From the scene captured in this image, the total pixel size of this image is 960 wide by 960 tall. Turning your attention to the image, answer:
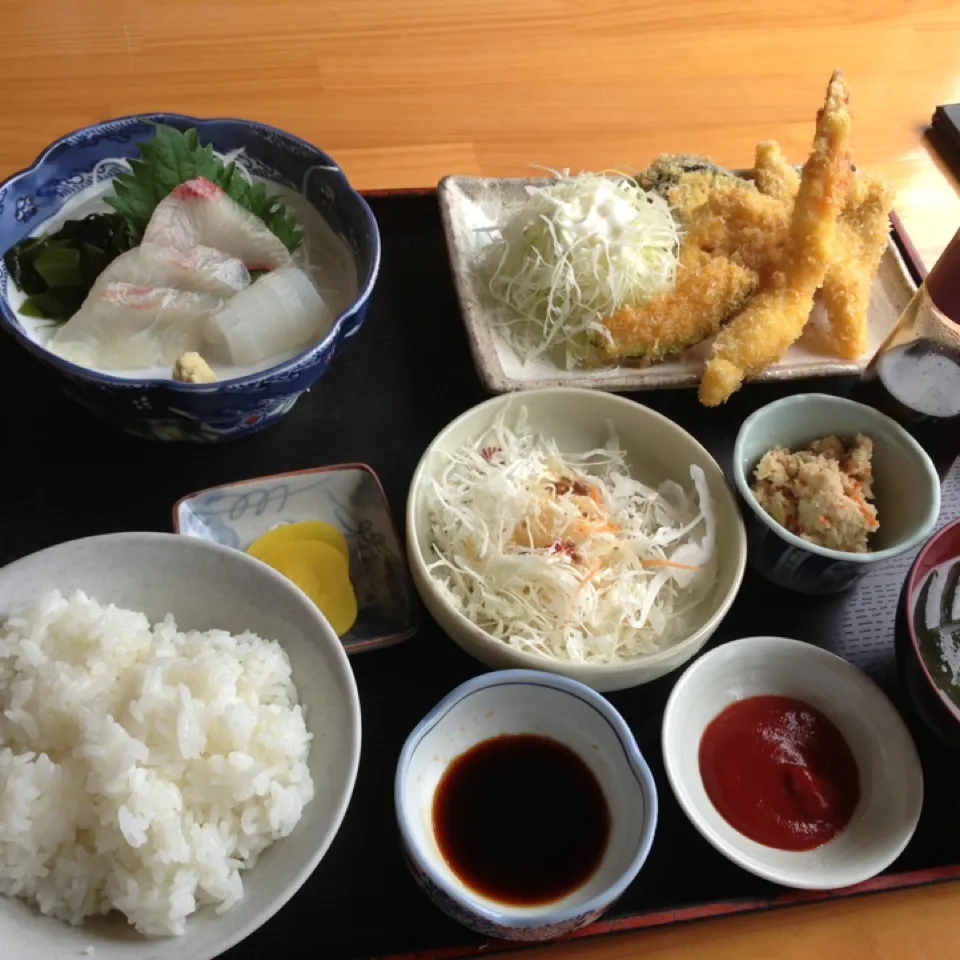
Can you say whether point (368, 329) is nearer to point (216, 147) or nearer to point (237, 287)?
point (237, 287)

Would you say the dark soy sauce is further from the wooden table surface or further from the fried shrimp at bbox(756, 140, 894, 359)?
the wooden table surface

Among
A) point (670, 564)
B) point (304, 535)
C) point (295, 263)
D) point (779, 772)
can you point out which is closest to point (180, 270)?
point (295, 263)

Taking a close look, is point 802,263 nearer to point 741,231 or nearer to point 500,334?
point 741,231

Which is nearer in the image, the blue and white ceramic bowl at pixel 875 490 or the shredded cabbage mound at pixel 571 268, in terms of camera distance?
the blue and white ceramic bowl at pixel 875 490

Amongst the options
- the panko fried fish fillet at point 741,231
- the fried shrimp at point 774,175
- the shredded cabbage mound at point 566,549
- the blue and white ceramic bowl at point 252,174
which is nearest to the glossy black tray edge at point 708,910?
the shredded cabbage mound at point 566,549

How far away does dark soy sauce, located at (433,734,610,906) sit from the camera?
1063mm

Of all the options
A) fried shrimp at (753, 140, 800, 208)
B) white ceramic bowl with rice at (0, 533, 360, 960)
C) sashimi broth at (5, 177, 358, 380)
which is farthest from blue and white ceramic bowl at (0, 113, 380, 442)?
fried shrimp at (753, 140, 800, 208)

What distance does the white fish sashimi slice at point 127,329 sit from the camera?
1.40 m

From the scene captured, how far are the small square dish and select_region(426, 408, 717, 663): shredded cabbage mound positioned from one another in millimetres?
65

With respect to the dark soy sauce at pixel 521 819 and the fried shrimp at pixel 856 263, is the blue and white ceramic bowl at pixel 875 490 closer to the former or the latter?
the fried shrimp at pixel 856 263

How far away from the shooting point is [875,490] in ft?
4.84

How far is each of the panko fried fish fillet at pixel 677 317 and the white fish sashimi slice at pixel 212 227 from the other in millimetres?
583

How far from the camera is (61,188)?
151cm

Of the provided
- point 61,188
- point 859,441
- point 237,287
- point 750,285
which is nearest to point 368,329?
point 237,287
